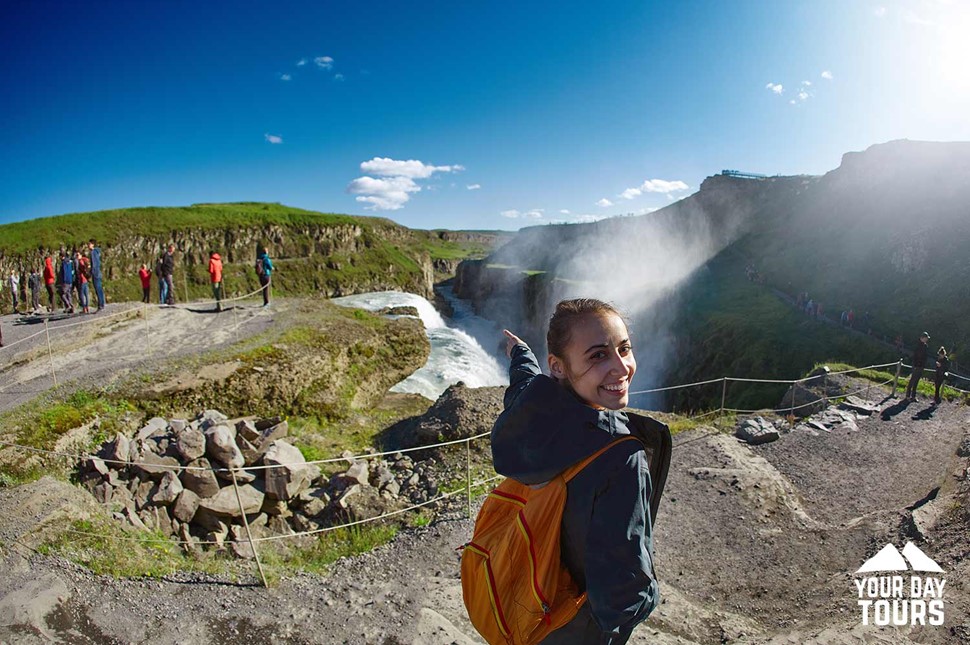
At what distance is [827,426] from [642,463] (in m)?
11.3

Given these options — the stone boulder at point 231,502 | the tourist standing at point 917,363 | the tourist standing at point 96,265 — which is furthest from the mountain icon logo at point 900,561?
the tourist standing at point 96,265

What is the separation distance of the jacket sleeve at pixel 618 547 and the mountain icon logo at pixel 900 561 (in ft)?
18.1

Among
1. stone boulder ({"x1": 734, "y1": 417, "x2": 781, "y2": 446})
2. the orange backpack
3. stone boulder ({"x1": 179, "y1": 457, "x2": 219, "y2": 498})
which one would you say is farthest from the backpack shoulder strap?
stone boulder ({"x1": 734, "y1": 417, "x2": 781, "y2": 446})

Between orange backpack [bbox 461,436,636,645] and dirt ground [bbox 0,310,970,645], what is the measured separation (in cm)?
338

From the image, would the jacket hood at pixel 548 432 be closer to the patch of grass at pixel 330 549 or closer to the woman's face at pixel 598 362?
the woman's face at pixel 598 362

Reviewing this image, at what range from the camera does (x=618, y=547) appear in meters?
1.48

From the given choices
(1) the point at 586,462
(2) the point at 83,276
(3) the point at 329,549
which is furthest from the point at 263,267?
(1) the point at 586,462

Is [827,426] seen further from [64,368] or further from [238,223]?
[238,223]

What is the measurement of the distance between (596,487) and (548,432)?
24 centimetres

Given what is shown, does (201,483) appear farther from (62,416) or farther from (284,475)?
(62,416)

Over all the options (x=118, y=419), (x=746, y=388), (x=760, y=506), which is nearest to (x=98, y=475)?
(x=118, y=419)

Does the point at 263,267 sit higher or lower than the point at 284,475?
higher

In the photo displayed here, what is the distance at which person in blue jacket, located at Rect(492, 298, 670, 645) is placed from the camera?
1.50 metres

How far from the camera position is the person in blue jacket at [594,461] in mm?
1495
